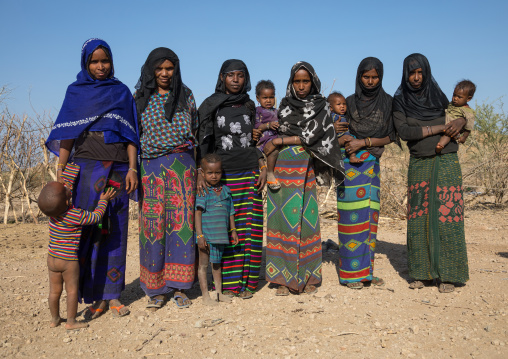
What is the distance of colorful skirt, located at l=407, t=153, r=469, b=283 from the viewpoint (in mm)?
4344

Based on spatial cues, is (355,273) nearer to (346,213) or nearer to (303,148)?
(346,213)

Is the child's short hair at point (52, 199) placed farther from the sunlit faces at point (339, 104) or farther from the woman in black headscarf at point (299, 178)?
the sunlit faces at point (339, 104)

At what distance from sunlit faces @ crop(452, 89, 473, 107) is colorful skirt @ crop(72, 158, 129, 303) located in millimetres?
3281

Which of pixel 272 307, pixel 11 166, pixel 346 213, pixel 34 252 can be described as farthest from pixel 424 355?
pixel 11 166

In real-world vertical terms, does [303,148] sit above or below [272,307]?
above

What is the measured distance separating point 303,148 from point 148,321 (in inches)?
87.4

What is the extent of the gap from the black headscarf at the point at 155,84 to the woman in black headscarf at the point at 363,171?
5.73 ft

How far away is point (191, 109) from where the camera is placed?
4.13 m

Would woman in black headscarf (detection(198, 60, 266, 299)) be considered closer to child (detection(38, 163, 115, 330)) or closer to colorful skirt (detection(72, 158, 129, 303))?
colorful skirt (detection(72, 158, 129, 303))

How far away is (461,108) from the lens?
419cm

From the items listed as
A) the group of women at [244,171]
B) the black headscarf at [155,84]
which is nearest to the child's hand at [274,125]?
the group of women at [244,171]

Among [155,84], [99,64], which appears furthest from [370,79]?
[99,64]

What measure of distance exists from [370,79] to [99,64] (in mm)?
2605

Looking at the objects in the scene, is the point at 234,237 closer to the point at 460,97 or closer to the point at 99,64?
the point at 99,64
